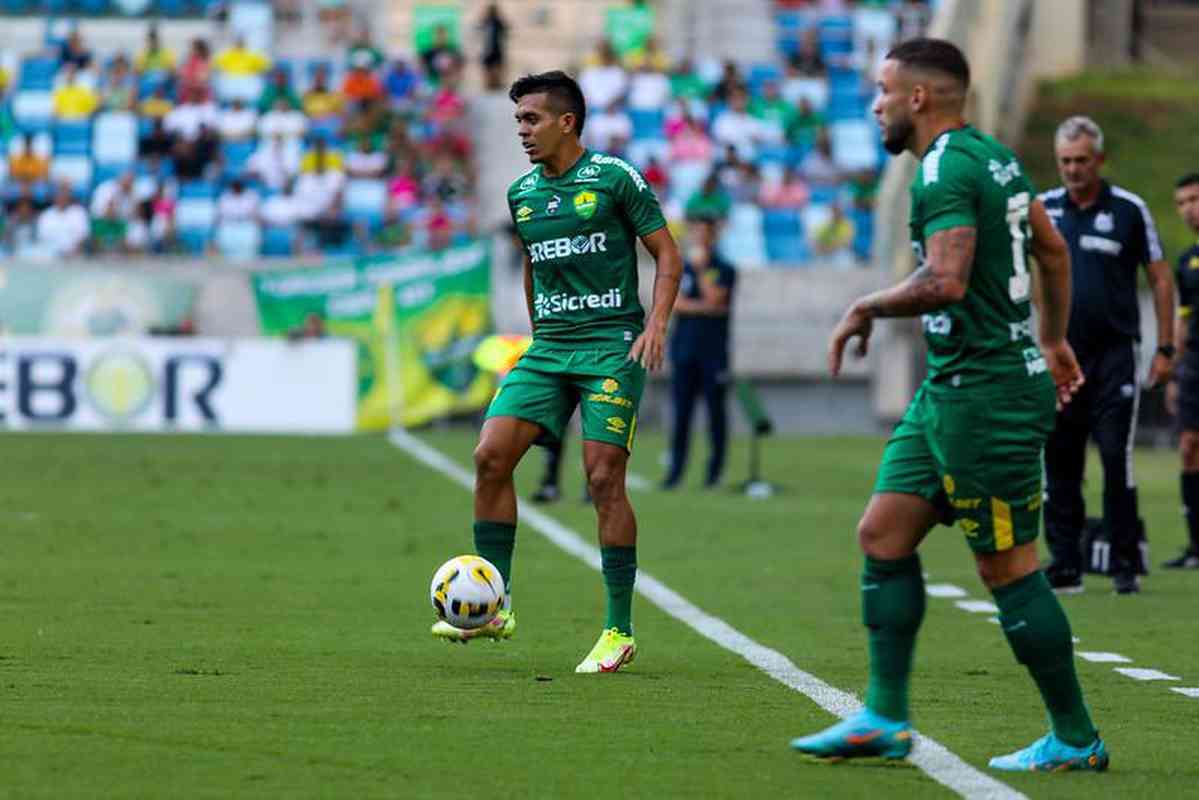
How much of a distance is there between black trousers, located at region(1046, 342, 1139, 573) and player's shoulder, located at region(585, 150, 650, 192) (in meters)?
3.84

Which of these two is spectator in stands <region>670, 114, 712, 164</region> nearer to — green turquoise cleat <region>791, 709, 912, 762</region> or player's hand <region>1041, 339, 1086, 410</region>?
player's hand <region>1041, 339, 1086, 410</region>

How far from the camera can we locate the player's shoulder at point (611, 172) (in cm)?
959

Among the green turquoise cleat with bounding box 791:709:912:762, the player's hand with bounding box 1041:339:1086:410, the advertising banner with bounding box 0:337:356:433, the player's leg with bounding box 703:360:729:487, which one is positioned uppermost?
the player's hand with bounding box 1041:339:1086:410

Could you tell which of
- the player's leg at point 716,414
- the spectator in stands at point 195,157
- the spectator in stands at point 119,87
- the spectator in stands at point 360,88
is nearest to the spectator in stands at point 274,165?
the spectator in stands at point 195,157

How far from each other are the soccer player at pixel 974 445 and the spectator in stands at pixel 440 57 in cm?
2776

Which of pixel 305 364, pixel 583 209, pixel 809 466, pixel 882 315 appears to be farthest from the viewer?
pixel 305 364

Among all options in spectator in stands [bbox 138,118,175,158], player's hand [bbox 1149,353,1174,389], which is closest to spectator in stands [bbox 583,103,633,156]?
spectator in stands [bbox 138,118,175,158]

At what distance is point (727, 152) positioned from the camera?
32375 millimetres

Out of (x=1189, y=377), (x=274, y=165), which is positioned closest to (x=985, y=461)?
(x=1189, y=377)

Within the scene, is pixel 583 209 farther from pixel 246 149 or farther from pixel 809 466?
pixel 246 149

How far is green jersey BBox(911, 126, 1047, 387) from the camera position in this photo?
6.91 metres

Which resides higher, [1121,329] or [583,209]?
[583,209]

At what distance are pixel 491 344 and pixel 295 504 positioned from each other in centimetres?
203

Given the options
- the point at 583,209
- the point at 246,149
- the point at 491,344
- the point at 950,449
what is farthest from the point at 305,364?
the point at 950,449
